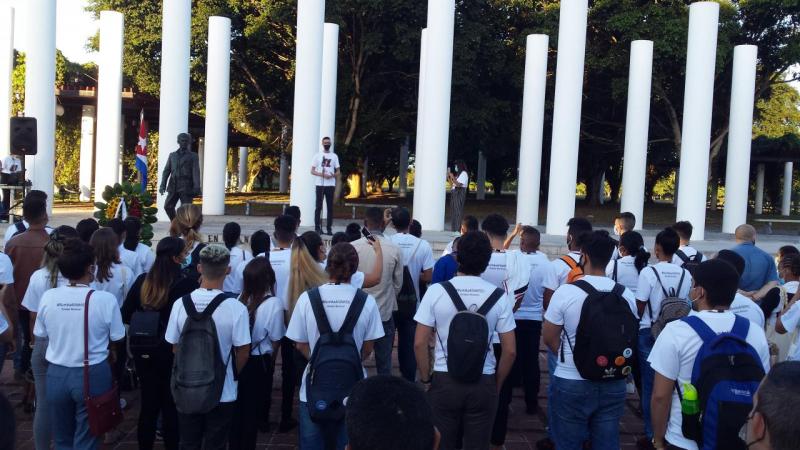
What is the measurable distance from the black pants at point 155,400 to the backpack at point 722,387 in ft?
11.2

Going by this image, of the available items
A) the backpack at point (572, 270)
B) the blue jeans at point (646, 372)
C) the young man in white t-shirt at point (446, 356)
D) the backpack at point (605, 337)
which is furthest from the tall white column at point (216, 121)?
the backpack at point (605, 337)

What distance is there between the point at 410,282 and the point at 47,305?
10.9 feet

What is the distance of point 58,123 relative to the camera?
102 feet

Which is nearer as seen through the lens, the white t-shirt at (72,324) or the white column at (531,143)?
the white t-shirt at (72,324)

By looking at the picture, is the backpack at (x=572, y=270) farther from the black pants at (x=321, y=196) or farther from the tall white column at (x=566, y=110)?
the tall white column at (x=566, y=110)

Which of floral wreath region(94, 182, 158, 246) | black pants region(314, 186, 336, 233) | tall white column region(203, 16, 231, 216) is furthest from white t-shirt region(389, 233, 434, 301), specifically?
tall white column region(203, 16, 231, 216)

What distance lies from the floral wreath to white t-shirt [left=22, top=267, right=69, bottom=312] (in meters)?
4.83

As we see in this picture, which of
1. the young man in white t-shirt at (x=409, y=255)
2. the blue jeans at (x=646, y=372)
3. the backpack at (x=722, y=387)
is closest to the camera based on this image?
the backpack at (x=722, y=387)

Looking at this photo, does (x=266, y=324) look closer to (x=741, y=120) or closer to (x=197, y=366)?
(x=197, y=366)

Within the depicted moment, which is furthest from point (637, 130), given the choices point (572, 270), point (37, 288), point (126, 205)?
point (37, 288)

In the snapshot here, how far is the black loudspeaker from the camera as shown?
1478 cm

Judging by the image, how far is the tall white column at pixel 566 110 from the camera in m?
18.5

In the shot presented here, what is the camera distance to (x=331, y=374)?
432 cm

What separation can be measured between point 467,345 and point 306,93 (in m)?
14.6
